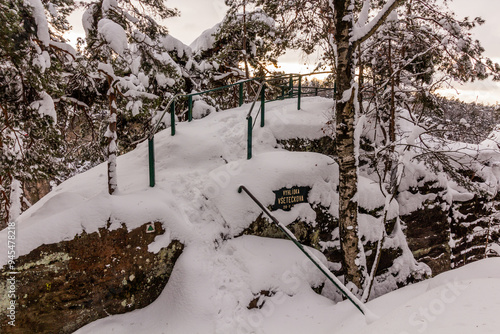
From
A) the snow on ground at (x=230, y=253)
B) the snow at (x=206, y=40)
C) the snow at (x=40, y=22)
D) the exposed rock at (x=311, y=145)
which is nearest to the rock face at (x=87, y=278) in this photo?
the snow on ground at (x=230, y=253)

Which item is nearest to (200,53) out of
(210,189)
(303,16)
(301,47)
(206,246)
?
(301,47)

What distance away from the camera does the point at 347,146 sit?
471cm

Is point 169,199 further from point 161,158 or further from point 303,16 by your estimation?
point 303,16

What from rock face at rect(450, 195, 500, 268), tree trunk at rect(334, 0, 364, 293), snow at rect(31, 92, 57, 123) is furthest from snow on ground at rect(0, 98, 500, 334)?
rock face at rect(450, 195, 500, 268)

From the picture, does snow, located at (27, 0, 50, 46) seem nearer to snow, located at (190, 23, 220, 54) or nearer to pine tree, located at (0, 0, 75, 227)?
pine tree, located at (0, 0, 75, 227)

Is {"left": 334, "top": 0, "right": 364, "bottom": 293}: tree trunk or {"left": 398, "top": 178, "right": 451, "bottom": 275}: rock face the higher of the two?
{"left": 334, "top": 0, "right": 364, "bottom": 293}: tree trunk

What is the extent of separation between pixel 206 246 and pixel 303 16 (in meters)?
5.32

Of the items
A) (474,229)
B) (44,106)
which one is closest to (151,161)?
(44,106)

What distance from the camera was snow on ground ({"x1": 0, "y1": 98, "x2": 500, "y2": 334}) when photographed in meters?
3.12

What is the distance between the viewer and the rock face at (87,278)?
12.0ft

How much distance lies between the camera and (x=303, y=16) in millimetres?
5988

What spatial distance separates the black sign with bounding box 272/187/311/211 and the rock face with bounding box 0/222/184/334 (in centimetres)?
224

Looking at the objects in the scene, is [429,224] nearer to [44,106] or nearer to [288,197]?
[288,197]

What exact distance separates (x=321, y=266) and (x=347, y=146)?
2090 mm
